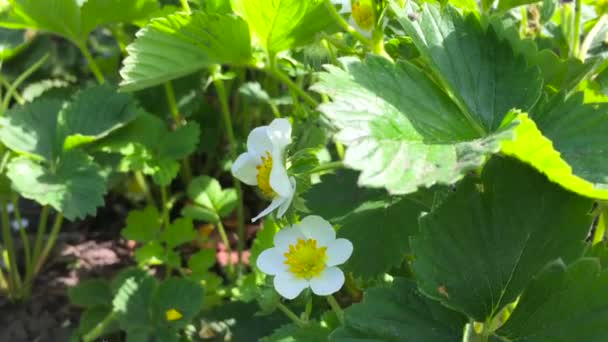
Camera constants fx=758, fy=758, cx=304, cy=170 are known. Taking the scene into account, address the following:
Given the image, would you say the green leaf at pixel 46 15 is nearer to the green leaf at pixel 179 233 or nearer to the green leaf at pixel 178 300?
the green leaf at pixel 179 233

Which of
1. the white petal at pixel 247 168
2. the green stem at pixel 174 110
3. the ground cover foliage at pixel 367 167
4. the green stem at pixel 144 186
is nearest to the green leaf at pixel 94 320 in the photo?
the ground cover foliage at pixel 367 167

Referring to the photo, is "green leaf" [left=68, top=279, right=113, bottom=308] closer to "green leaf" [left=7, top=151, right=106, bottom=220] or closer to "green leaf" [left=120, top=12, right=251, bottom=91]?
"green leaf" [left=7, top=151, right=106, bottom=220]

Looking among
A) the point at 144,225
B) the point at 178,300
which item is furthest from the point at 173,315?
the point at 144,225

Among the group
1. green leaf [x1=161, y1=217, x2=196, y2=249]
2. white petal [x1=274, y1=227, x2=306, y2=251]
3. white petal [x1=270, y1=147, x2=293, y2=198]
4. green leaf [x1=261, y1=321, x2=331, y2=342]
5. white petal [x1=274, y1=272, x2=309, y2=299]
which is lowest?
green leaf [x1=161, y1=217, x2=196, y2=249]

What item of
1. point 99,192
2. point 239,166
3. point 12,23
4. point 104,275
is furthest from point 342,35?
point 104,275

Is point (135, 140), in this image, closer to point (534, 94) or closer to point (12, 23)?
point (12, 23)

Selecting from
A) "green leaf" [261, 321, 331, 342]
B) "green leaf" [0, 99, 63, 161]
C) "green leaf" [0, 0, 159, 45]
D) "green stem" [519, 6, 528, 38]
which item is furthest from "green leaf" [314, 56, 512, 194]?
"green leaf" [0, 99, 63, 161]
